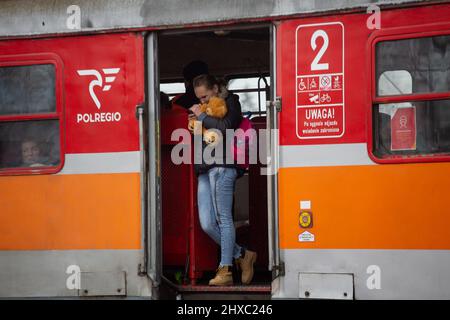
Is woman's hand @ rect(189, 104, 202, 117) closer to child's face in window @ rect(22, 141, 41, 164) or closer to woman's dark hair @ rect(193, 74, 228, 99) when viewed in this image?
woman's dark hair @ rect(193, 74, 228, 99)

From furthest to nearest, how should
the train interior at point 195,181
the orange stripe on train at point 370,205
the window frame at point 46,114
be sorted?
the train interior at point 195,181
the window frame at point 46,114
the orange stripe on train at point 370,205

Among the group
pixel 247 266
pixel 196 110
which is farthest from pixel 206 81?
pixel 247 266

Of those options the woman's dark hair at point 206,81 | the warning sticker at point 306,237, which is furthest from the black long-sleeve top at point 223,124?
the warning sticker at point 306,237

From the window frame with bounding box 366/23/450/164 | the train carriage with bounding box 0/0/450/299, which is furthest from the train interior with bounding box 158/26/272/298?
the window frame with bounding box 366/23/450/164

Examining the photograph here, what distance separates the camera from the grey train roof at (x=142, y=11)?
234 inches

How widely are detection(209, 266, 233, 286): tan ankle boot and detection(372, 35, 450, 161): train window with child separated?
1613 mm

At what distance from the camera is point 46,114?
6496mm

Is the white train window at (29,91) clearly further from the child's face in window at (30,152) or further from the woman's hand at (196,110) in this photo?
the woman's hand at (196,110)

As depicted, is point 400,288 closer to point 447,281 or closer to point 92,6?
point 447,281

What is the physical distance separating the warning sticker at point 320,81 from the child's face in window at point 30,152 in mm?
2236

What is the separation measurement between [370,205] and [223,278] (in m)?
1.43

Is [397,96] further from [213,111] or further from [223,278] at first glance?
[223,278]
